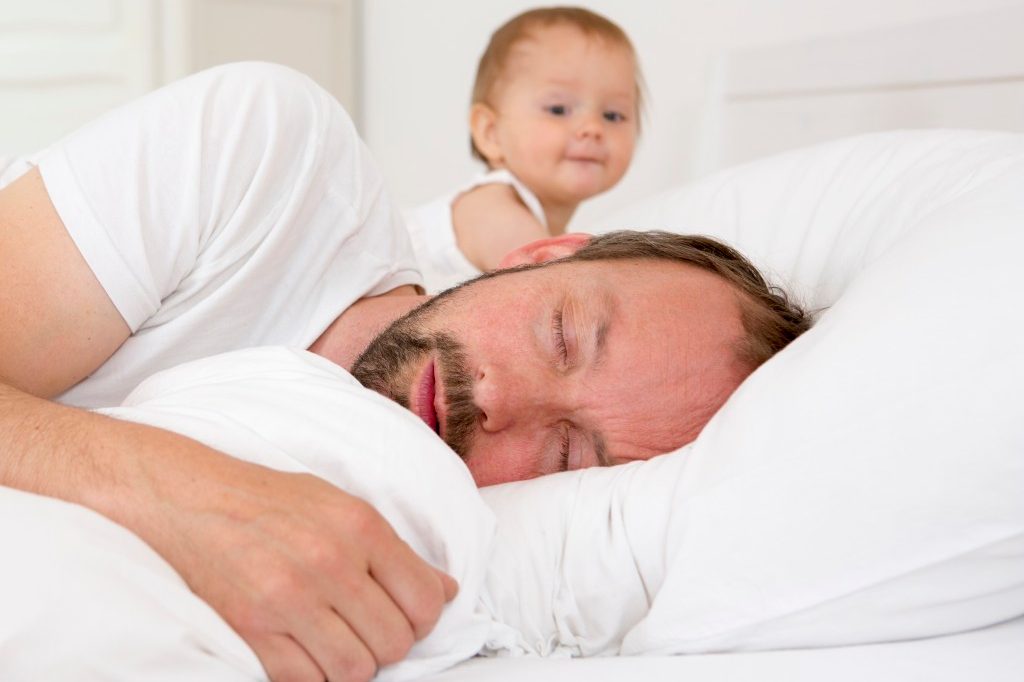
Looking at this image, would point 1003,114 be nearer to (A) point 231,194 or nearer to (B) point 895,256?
(B) point 895,256

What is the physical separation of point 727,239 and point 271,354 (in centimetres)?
82

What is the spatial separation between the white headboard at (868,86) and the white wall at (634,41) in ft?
0.22

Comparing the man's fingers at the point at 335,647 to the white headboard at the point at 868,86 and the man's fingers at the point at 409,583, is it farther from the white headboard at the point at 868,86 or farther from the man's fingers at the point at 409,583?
the white headboard at the point at 868,86

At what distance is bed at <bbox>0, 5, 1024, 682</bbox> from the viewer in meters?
0.72

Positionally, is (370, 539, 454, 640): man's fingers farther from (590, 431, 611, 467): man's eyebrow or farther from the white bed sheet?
(590, 431, 611, 467): man's eyebrow

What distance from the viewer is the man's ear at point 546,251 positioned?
1.32m

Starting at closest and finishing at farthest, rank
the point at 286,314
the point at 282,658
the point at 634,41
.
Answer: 1. the point at 282,658
2. the point at 286,314
3. the point at 634,41

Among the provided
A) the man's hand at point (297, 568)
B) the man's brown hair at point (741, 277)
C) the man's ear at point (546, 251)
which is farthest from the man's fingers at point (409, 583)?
the man's ear at point (546, 251)

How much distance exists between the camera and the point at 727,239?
1.51 metres

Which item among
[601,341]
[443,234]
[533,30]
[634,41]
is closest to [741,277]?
[601,341]

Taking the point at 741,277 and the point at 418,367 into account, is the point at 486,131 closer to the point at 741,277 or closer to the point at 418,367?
the point at 741,277

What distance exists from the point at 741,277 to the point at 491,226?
1007 mm

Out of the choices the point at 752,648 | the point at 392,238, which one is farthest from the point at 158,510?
the point at 392,238

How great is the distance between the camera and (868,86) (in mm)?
1944
